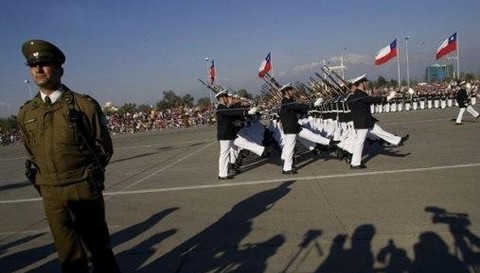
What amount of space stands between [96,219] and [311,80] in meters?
18.1

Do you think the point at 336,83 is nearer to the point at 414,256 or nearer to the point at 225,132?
the point at 225,132

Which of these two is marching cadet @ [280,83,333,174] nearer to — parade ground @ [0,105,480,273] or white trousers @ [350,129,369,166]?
parade ground @ [0,105,480,273]

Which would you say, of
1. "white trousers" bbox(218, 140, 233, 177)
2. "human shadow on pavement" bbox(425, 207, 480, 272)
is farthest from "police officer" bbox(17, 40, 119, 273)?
"white trousers" bbox(218, 140, 233, 177)

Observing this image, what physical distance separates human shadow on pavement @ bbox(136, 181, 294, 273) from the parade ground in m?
0.01

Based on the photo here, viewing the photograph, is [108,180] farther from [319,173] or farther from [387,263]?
[387,263]

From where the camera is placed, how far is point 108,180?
536 inches

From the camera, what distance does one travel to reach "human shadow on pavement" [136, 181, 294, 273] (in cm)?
553

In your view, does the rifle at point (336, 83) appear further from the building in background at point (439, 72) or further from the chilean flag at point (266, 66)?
the building in background at point (439, 72)

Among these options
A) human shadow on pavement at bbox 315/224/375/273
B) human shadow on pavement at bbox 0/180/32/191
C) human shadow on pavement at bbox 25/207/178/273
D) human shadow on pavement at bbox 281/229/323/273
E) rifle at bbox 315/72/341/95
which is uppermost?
rifle at bbox 315/72/341/95

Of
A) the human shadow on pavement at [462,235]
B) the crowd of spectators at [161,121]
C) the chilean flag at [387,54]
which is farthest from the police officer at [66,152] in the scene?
the crowd of spectators at [161,121]

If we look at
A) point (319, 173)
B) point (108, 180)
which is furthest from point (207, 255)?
point (108, 180)

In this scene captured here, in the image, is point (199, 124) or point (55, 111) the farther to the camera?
point (199, 124)

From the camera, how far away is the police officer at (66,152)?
158 inches

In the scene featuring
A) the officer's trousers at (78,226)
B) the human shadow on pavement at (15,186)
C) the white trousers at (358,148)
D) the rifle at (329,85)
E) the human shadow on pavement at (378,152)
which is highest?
the rifle at (329,85)
